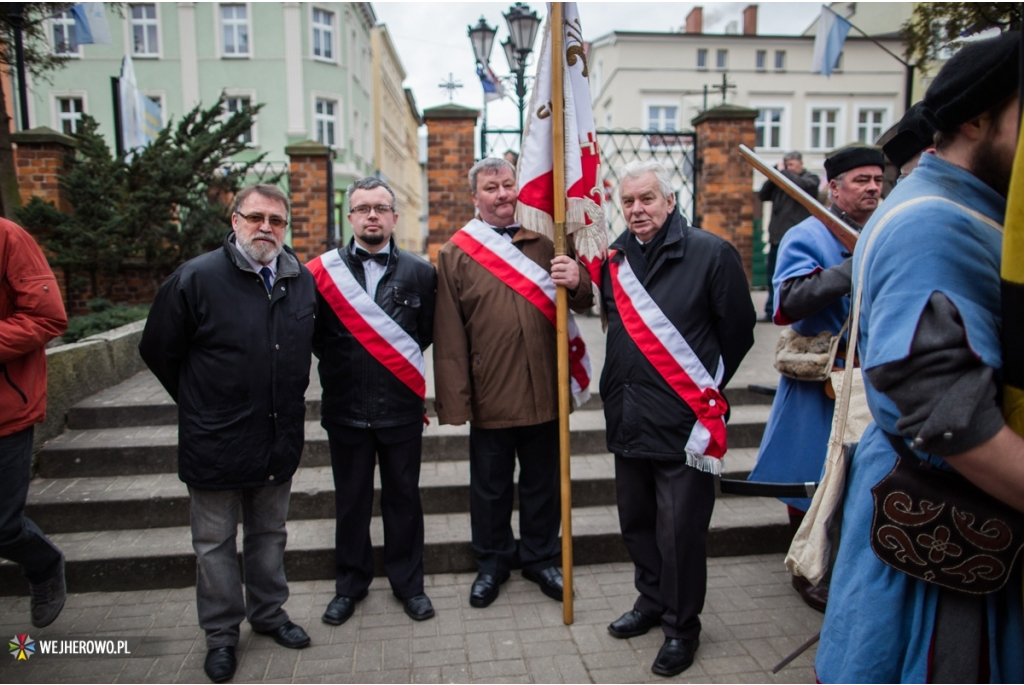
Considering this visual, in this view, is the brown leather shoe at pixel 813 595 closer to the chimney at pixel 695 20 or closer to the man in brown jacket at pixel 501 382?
the man in brown jacket at pixel 501 382

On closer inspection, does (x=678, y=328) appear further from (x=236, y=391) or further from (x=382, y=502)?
(x=236, y=391)

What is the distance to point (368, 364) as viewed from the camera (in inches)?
128

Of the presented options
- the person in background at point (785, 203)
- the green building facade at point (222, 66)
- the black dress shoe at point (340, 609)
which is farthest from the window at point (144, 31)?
the black dress shoe at point (340, 609)

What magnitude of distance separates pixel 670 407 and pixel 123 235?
6.77 m

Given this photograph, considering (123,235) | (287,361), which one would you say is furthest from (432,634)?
(123,235)

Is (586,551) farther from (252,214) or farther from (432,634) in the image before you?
(252,214)

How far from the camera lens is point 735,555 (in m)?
3.96

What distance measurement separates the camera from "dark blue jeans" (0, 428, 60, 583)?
281 cm

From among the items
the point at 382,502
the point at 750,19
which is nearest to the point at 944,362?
the point at 382,502

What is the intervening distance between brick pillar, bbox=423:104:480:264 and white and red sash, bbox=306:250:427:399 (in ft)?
14.0

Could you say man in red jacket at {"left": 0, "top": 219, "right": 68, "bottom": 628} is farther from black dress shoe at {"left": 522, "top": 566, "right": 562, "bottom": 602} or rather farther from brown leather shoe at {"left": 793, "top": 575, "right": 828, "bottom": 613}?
brown leather shoe at {"left": 793, "top": 575, "right": 828, "bottom": 613}

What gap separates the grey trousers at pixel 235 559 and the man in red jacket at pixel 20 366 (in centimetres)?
70

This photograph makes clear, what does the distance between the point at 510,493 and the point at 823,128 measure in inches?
1327

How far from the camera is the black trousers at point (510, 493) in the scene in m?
3.48
